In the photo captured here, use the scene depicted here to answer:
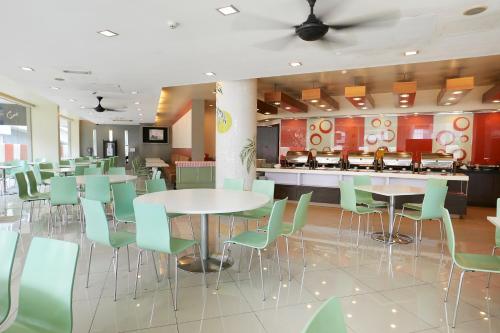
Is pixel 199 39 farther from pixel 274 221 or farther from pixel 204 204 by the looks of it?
pixel 274 221

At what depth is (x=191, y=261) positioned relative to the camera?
3.71 meters

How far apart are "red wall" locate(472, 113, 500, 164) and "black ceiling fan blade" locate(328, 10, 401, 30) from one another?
7449 mm

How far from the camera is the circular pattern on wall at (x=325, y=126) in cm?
1071

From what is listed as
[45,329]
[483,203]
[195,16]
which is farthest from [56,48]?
[483,203]

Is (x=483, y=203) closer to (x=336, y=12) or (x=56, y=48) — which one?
(x=336, y=12)

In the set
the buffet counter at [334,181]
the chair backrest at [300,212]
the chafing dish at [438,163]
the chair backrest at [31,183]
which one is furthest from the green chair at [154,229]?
the chafing dish at [438,163]

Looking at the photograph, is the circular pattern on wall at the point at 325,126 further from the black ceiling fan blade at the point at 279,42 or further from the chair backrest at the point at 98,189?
the chair backrest at the point at 98,189

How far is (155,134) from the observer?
63.6 ft

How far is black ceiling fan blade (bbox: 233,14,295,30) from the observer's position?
3281mm

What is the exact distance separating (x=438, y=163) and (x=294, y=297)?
546 cm

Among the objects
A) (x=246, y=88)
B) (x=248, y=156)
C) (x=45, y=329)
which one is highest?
(x=246, y=88)

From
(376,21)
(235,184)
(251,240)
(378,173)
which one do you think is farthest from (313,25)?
(378,173)

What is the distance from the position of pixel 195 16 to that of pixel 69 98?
23.9ft

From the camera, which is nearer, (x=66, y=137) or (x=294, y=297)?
(x=294, y=297)
